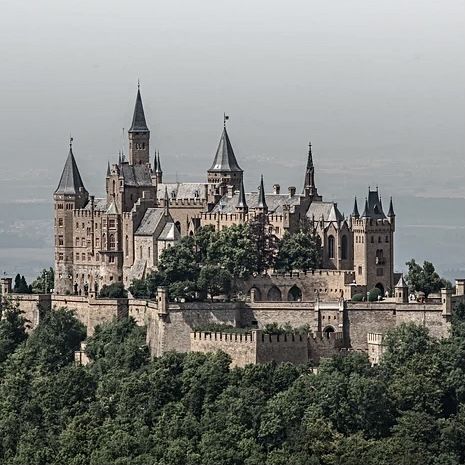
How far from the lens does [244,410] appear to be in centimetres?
8281

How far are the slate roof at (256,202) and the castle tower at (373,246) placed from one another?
11.9 feet

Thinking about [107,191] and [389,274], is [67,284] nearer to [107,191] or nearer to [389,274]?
[107,191]

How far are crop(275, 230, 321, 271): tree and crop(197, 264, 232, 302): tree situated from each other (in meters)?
3.16

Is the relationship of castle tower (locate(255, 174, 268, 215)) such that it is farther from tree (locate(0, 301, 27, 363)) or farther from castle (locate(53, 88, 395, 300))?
tree (locate(0, 301, 27, 363))

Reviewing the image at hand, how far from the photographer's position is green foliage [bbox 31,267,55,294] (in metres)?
102

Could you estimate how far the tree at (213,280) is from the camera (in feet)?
301

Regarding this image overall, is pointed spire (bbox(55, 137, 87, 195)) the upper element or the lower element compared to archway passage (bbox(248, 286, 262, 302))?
upper

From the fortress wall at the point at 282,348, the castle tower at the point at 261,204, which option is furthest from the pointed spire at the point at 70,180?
the fortress wall at the point at 282,348

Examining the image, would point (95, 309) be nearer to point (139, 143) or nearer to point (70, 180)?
point (70, 180)

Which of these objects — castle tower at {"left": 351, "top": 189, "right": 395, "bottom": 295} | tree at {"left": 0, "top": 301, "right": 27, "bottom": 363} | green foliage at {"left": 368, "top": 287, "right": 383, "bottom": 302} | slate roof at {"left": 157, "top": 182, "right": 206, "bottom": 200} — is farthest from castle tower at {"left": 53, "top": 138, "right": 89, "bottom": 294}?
green foliage at {"left": 368, "top": 287, "right": 383, "bottom": 302}

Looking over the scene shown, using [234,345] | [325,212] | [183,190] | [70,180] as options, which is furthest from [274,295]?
[70,180]

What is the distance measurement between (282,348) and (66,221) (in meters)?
19.8

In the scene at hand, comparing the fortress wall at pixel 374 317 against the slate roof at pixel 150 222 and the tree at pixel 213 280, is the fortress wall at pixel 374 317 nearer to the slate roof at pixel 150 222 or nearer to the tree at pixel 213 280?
the tree at pixel 213 280

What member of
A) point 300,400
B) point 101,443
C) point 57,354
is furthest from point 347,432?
point 57,354
